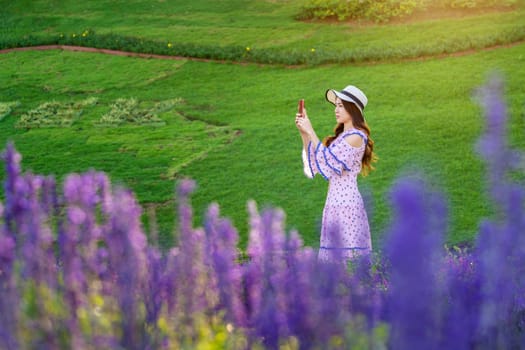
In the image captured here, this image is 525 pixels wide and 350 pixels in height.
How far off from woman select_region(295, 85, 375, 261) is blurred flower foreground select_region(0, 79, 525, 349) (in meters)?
2.75

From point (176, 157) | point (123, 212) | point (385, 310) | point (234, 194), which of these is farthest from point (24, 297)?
point (176, 157)

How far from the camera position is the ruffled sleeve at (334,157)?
5.04 metres

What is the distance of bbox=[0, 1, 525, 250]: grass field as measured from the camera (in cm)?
842

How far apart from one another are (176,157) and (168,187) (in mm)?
1090

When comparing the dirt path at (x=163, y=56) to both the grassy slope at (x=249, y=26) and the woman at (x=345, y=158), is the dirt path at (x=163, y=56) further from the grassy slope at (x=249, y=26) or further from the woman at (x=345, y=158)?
the woman at (x=345, y=158)

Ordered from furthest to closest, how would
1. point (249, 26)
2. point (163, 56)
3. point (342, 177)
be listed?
point (249, 26), point (163, 56), point (342, 177)

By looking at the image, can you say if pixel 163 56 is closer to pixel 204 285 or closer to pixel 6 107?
pixel 6 107

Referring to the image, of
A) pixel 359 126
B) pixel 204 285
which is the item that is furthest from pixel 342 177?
pixel 204 285

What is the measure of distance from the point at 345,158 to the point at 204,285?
3.15 meters

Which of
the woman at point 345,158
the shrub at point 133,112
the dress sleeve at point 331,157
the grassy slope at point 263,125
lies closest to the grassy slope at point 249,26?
the grassy slope at point 263,125

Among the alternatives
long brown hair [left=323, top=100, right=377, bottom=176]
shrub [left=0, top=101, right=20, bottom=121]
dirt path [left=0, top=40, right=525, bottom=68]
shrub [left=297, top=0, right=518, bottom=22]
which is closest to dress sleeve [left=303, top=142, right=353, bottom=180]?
long brown hair [left=323, top=100, right=377, bottom=176]

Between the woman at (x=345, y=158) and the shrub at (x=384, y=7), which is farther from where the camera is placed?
the shrub at (x=384, y=7)

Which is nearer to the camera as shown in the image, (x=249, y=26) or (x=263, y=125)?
(x=263, y=125)

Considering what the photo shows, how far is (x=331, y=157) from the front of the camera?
16.5 ft
